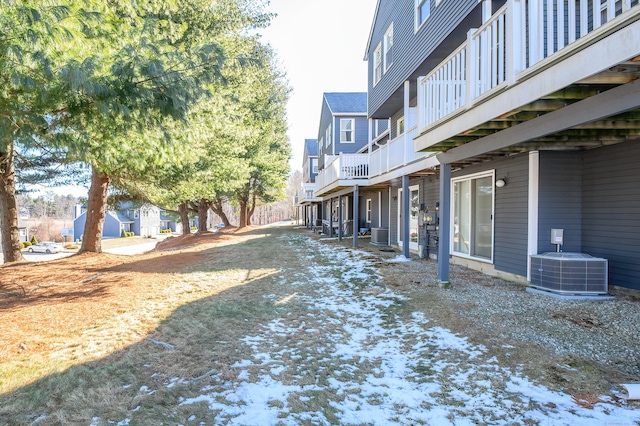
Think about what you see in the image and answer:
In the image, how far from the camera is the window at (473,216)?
8.00 m

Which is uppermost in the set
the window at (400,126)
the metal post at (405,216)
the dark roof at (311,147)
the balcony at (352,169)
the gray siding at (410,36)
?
the dark roof at (311,147)

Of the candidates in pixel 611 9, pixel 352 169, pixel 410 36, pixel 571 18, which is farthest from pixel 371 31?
pixel 611 9

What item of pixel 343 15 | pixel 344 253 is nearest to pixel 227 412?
pixel 344 253

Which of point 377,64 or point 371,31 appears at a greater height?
point 371,31

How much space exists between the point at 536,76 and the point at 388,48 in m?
9.74

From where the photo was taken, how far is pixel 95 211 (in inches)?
467

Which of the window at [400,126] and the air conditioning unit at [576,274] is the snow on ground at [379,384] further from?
the window at [400,126]

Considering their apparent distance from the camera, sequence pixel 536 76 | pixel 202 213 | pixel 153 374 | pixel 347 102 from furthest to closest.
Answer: pixel 202 213, pixel 347 102, pixel 536 76, pixel 153 374

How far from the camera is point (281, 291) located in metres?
6.80

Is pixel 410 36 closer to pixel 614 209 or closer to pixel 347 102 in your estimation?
pixel 614 209

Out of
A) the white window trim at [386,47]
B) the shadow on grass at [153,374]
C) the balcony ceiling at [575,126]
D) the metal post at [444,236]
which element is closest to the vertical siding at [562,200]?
the balcony ceiling at [575,126]

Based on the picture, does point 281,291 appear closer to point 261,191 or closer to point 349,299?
point 349,299

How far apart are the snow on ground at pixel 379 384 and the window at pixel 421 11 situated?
25.5 ft

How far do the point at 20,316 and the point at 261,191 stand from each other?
905 inches
